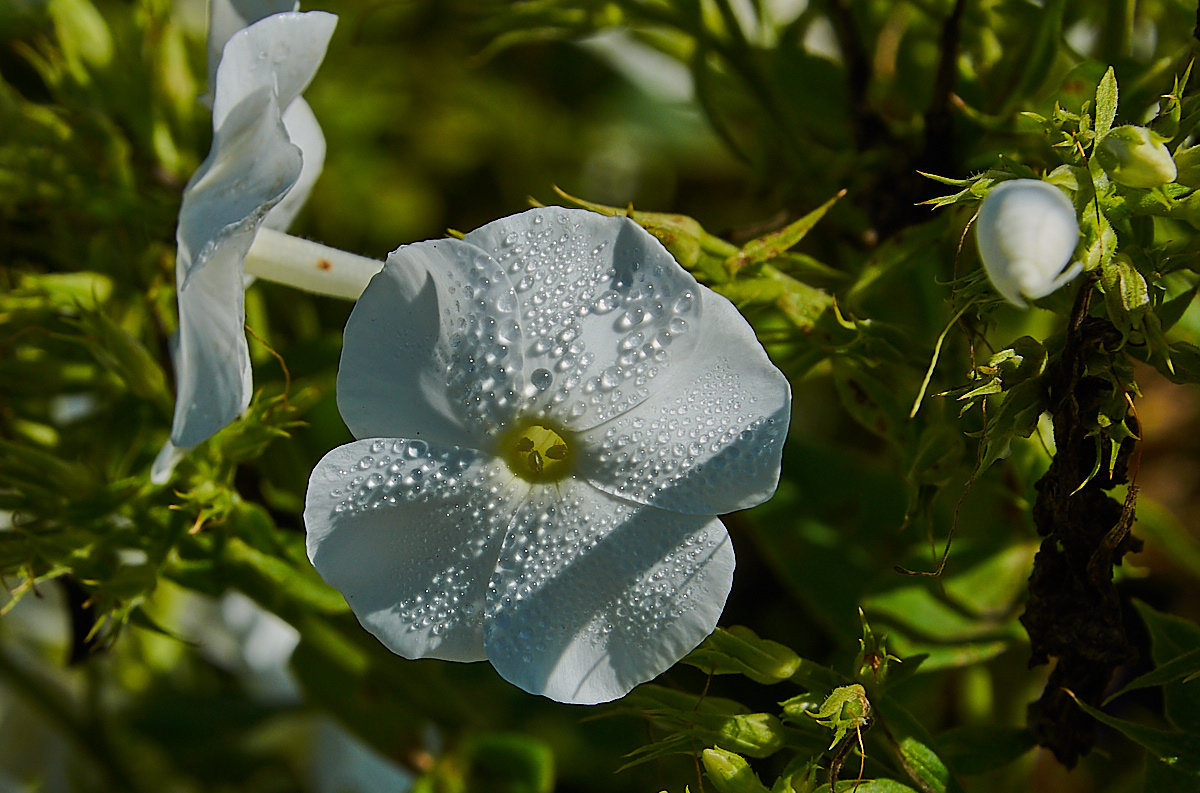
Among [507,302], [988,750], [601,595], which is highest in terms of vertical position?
[507,302]

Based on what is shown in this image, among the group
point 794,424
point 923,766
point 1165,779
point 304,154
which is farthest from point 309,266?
point 794,424

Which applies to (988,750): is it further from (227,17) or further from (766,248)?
(227,17)

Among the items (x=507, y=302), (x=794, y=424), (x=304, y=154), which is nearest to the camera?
(x=507, y=302)

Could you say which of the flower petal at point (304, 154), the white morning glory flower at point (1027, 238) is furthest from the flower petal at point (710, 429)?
the flower petal at point (304, 154)

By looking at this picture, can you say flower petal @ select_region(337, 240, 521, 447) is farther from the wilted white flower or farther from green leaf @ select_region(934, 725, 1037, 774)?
green leaf @ select_region(934, 725, 1037, 774)

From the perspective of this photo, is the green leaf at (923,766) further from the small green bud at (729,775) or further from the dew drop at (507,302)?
the dew drop at (507,302)

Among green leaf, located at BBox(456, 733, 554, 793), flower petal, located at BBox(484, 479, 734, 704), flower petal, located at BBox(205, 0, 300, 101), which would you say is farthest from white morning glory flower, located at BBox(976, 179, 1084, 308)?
green leaf, located at BBox(456, 733, 554, 793)
